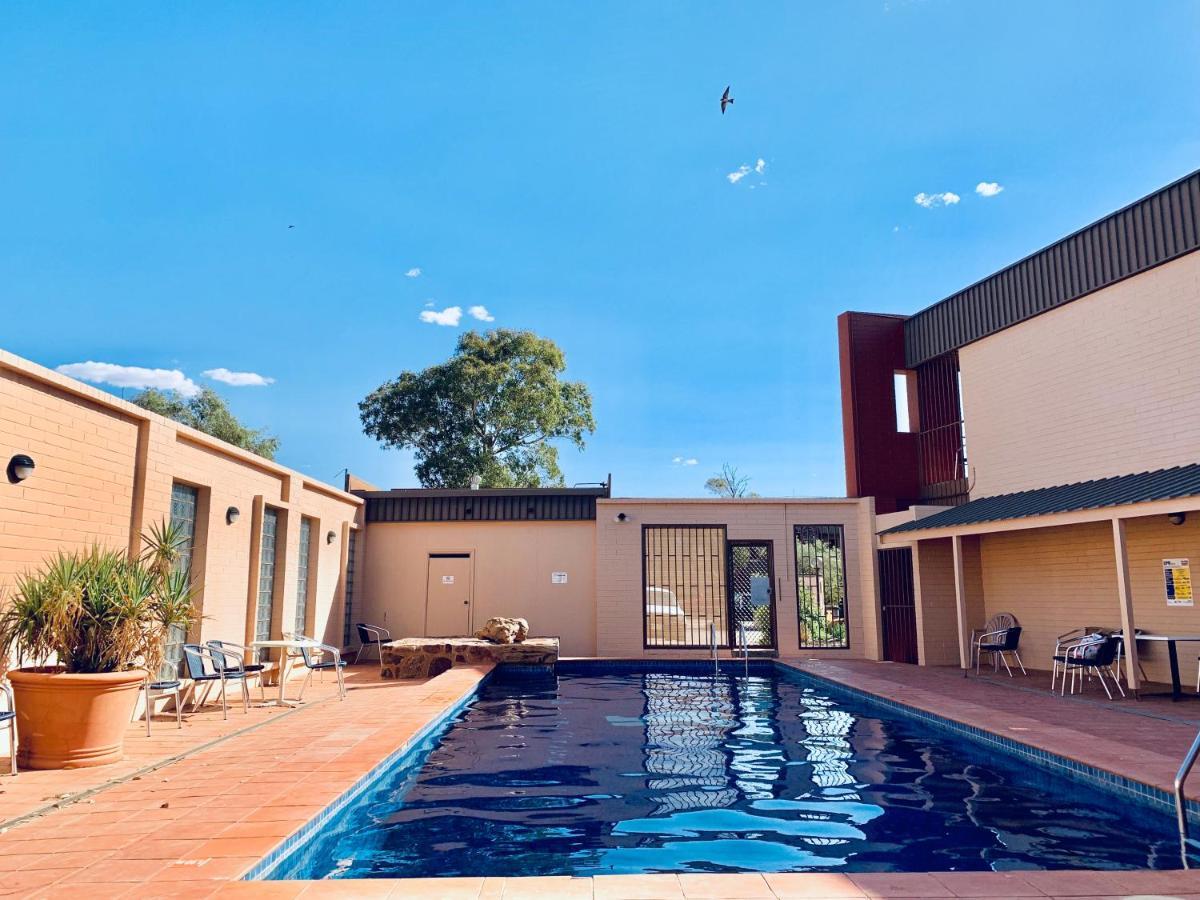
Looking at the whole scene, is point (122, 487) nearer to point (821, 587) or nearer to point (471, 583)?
point (471, 583)

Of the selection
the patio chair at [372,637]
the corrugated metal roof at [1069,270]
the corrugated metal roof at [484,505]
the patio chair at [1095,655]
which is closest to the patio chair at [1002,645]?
the patio chair at [1095,655]

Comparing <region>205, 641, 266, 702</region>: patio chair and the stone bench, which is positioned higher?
<region>205, 641, 266, 702</region>: patio chair

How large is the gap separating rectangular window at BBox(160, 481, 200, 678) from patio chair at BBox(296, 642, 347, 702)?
130cm

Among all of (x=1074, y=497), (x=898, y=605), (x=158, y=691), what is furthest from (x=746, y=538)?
(x=158, y=691)

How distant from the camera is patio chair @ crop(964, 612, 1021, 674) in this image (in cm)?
1131

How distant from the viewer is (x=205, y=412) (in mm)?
28406

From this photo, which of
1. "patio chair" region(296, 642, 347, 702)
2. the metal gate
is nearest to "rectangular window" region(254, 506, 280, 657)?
"patio chair" region(296, 642, 347, 702)

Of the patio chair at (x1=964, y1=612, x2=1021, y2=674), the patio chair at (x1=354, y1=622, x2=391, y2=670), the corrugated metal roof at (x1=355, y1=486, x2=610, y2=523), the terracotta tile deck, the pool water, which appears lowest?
the pool water

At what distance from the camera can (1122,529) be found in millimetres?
8484

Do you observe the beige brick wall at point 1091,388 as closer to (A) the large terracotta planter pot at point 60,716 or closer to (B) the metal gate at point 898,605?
(B) the metal gate at point 898,605

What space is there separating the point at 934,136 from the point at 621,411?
51.4ft

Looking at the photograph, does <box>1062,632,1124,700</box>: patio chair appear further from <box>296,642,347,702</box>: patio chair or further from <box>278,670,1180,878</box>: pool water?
<box>296,642,347,702</box>: patio chair

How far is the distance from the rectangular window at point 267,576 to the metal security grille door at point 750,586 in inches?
304

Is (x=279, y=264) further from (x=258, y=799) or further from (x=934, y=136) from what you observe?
(x=258, y=799)
